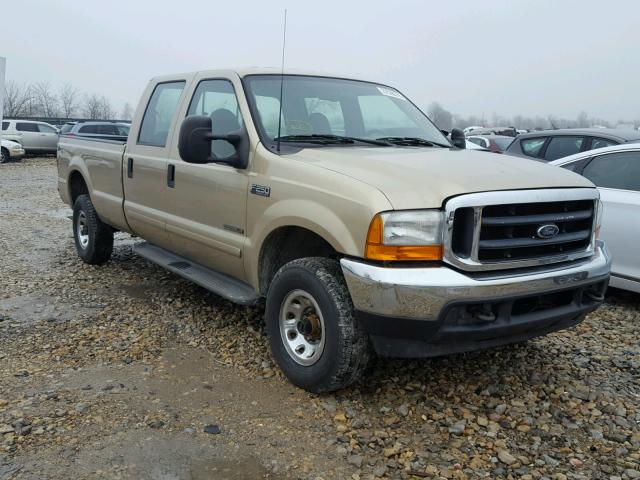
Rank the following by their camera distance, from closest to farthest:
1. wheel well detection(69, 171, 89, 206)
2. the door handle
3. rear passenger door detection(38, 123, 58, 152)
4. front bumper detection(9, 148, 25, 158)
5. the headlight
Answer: the headlight
the door handle
wheel well detection(69, 171, 89, 206)
front bumper detection(9, 148, 25, 158)
rear passenger door detection(38, 123, 58, 152)

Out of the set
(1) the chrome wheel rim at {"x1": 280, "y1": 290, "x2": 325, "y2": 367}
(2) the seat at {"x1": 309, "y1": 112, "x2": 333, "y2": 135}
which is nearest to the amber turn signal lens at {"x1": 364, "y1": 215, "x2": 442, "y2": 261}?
(1) the chrome wheel rim at {"x1": 280, "y1": 290, "x2": 325, "y2": 367}

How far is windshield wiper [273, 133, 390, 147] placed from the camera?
406cm

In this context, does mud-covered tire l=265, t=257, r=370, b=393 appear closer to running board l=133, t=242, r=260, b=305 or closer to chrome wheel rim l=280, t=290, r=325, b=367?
chrome wheel rim l=280, t=290, r=325, b=367

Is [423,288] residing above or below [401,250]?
below

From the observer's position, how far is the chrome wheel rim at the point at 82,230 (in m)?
6.76

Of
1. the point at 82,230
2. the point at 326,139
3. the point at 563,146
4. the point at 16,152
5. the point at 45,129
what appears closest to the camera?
the point at 326,139

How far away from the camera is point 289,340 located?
3750 millimetres

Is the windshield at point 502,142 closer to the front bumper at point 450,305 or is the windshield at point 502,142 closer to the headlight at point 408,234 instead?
the front bumper at point 450,305

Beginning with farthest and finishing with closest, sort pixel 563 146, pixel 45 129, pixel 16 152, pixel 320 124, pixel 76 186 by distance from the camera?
pixel 45 129 < pixel 16 152 < pixel 563 146 < pixel 76 186 < pixel 320 124

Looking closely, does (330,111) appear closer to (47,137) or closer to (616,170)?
(616,170)

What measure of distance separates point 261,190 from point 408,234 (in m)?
1.18

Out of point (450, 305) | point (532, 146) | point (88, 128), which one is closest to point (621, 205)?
point (450, 305)

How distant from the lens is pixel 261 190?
385 cm

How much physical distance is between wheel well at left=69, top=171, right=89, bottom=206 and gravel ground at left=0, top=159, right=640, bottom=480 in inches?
80.8
